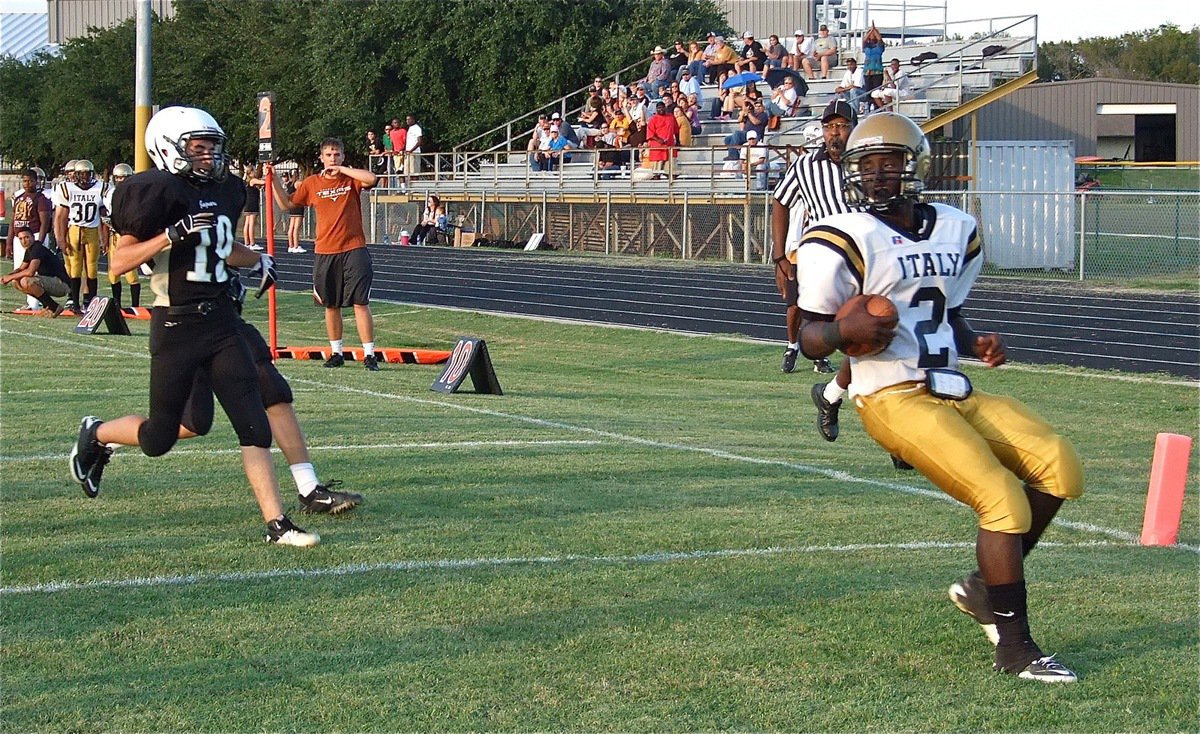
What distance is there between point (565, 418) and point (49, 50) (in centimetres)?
6860

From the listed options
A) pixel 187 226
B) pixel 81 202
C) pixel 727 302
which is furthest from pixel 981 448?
pixel 727 302

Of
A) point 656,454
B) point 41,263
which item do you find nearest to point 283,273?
point 41,263

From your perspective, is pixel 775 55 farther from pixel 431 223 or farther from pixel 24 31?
pixel 24 31

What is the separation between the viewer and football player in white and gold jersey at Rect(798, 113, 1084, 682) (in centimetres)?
462

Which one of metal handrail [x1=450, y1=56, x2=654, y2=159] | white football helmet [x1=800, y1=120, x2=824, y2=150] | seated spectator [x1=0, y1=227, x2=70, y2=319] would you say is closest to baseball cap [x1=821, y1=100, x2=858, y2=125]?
white football helmet [x1=800, y1=120, x2=824, y2=150]

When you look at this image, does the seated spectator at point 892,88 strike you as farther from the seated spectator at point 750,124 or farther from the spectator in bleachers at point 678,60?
the spectator in bleachers at point 678,60

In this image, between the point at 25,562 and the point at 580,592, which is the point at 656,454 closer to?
the point at 580,592

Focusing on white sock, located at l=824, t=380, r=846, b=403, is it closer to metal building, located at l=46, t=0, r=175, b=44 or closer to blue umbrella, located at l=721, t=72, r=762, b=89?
blue umbrella, located at l=721, t=72, r=762, b=89

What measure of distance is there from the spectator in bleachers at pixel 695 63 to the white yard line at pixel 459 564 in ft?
92.1

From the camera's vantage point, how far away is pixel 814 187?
10.4 meters

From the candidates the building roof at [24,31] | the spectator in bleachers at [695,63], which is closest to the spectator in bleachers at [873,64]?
the spectator in bleachers at [695,63]

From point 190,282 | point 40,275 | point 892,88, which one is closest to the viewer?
point 190,282

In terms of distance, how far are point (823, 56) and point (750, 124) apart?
3.19m

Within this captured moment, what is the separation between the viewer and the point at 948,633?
5043mm
